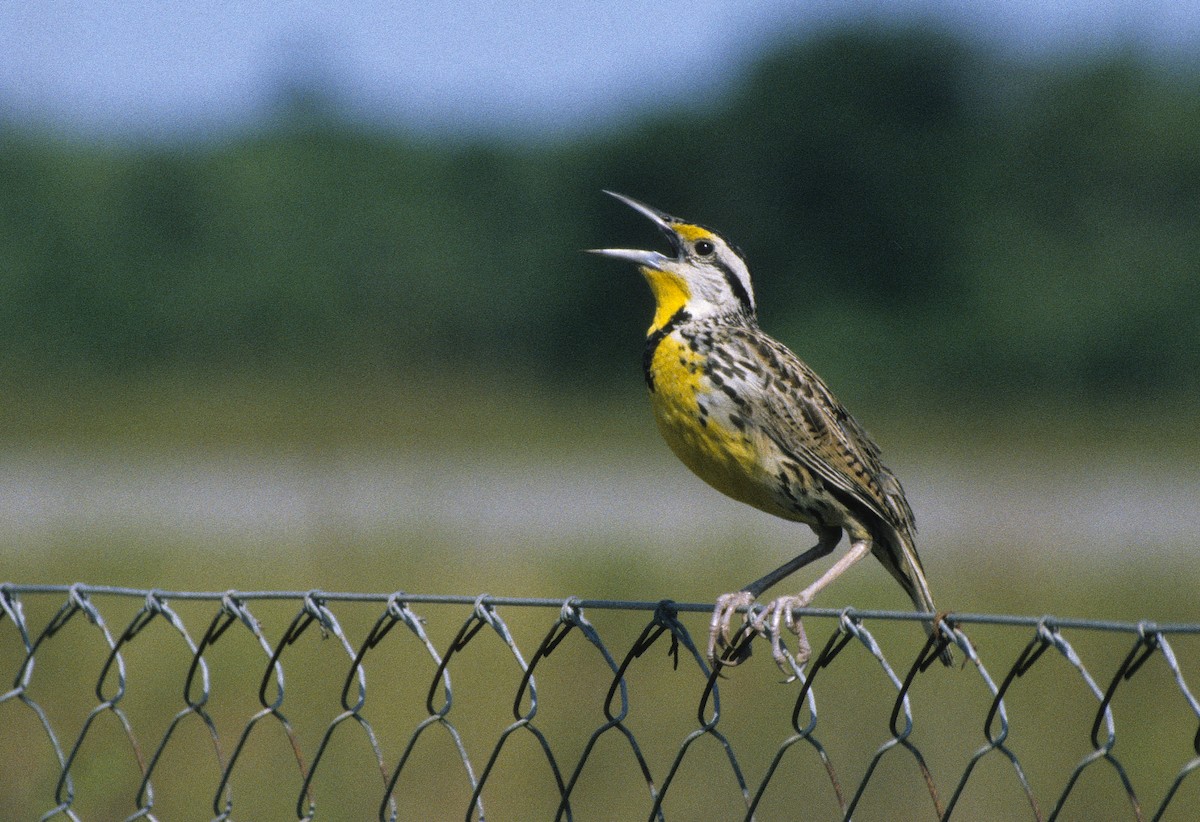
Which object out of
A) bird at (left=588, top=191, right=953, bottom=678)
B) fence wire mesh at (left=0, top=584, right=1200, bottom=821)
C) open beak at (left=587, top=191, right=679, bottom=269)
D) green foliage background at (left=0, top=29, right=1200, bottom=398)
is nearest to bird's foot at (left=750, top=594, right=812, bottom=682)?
bird at (left=588, top=191, right=953, bottom=678)

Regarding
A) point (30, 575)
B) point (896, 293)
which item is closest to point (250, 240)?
point (896, 293)

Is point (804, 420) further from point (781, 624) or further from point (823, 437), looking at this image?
point (781, 624)

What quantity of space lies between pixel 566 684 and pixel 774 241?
1592 centimetres

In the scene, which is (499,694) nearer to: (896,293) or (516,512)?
(516,512)

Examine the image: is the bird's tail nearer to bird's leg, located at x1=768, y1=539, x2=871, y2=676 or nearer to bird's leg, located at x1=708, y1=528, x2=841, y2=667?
bird's leg, located at x1=708, y1=528, x2=841, y2=667

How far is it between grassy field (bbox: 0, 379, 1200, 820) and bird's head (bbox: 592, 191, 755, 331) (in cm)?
157

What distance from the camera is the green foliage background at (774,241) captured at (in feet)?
69.7

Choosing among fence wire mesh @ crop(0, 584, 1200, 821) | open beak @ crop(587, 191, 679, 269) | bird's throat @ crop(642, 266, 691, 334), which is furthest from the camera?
fence wire mesh @ crop(0, 584, 1200, 821)

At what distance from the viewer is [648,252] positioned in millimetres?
4500

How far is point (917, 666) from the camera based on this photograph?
2559 millimetres

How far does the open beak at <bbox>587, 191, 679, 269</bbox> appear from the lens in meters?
4.36

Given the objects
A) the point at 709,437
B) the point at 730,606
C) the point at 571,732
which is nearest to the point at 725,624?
the point at 730,606

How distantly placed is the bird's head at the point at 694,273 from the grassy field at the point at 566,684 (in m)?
1.57

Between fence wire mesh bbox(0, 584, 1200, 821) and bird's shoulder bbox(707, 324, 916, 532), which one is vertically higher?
bird's shoulder bbox(707, 324, 916, 532)
